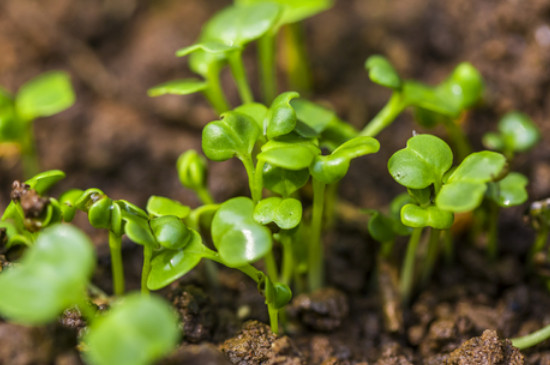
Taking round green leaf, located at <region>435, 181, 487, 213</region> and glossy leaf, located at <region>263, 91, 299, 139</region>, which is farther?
glossy leaf, located at <region>263, 91, 299, 139</region>

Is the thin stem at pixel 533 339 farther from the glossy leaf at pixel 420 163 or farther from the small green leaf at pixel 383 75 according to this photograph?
the small green leaf at pixel 383 75

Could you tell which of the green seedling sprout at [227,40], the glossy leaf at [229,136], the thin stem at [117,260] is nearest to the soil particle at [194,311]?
the thin stem at [117,260]

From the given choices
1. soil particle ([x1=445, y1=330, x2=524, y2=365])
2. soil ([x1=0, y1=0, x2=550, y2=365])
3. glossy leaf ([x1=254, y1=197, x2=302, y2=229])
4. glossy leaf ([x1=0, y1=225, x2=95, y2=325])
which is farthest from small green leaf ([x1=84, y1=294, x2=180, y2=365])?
soil particle ([x1=445, y1=330, x2=524, y2=365])

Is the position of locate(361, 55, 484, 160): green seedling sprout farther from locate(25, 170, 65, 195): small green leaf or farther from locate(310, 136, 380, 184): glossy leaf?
locate(25, 170, 65, 195): small green leaf

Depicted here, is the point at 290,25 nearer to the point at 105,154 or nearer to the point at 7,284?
the point at 105,154

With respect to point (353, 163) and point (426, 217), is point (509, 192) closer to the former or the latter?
point (426, 217)

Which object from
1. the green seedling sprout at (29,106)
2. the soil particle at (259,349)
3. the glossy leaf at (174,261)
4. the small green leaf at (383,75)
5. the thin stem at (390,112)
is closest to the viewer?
the glossy leaf at (174,261)
